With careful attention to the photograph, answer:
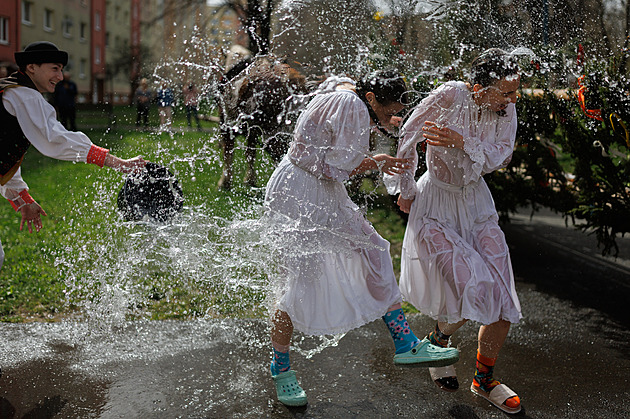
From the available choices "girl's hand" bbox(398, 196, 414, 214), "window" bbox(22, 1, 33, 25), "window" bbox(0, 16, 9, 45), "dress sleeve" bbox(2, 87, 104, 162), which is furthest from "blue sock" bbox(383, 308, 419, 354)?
Result: "window" bbox(0, 16, 9, 45)

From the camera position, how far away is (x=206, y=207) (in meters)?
4.94

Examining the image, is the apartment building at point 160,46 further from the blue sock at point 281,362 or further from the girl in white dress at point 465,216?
the blue sock at point 281,362

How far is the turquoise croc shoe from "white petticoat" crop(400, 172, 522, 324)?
860 millimetres

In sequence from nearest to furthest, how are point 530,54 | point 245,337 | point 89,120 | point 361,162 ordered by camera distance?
point 361,162 < point 530,54 < point 245,337 < point 89,120

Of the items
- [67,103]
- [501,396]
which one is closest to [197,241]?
[501,396]

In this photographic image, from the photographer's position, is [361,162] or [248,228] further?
[248,228]

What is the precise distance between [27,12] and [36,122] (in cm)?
2430

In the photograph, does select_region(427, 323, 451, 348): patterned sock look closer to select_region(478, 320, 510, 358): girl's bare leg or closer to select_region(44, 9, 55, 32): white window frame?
select_region(478, 320, 510, 358): girl's bare leg

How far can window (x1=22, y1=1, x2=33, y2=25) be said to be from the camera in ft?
79.1

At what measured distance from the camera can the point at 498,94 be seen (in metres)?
3.54

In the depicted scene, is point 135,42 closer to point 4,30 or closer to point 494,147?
point 494,147

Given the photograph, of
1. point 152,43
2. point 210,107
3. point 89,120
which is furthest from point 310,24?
point 89,120

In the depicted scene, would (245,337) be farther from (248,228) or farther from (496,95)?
(496,95)

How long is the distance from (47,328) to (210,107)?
2030mm
